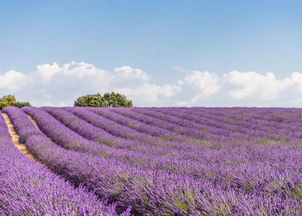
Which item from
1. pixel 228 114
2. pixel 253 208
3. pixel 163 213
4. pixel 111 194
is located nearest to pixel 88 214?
pixel 163 213

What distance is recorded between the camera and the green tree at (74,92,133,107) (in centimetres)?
3850

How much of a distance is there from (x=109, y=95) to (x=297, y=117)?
27569 millimetres

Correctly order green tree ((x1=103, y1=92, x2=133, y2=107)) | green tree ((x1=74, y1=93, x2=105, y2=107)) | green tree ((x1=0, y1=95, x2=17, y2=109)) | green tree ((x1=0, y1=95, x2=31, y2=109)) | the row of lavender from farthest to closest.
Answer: green tree ((x1=103, y1=92, x2=133, y2=107))
green tree ((x1=74, y1=93, x2=105, y2=107))
green tree ((x1=0, y1=95, x2=17, y2=109))
green tree ((x1=0, y1=95, x2=31, y2=109))
the row of lavender

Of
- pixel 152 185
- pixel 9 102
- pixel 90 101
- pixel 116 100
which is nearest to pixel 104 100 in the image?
pixel 116 100

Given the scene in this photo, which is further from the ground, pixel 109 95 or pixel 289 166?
pixel 109 95

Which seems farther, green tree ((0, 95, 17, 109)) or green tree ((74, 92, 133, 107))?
green tree ((74, 92, 133, 107))

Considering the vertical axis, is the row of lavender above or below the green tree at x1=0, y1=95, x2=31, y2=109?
below

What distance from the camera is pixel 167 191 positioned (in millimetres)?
3162

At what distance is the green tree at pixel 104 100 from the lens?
38.5 meters

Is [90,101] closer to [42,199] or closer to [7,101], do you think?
[7,101]

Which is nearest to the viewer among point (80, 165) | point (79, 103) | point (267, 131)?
point (80, 165)

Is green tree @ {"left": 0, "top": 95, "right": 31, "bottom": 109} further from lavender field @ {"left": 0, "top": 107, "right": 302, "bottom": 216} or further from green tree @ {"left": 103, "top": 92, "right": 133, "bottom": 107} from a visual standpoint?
lavender field @ {"left": 0, "top": 107, "right": 302, "bottom": 216}

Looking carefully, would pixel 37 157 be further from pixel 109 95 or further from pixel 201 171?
pixel 109 95

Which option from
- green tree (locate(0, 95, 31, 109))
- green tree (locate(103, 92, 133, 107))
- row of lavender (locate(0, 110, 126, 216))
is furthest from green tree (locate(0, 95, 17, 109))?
row of lavender (locate(0, 110, 126, 216))
